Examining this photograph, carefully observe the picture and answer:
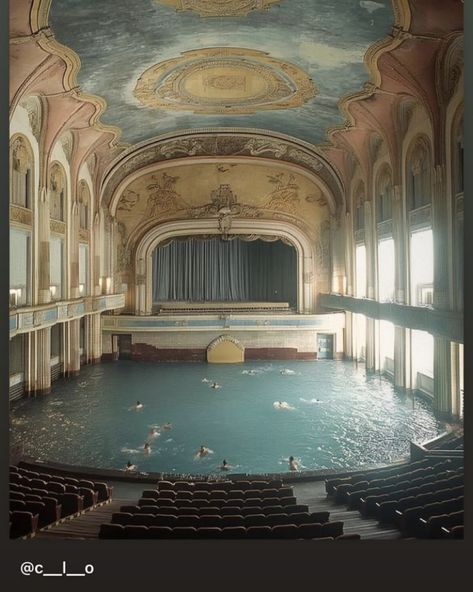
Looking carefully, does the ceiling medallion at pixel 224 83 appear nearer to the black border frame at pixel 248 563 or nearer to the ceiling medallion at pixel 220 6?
the ceiling medallion at pixel 220 6

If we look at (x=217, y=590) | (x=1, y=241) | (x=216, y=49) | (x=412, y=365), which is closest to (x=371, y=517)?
(x=217, y=590)

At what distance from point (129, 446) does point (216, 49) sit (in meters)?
8.14

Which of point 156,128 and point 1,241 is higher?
point 156,128

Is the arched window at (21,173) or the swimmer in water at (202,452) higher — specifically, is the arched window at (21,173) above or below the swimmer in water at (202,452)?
above

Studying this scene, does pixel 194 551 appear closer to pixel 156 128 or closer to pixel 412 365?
pixel 412 365

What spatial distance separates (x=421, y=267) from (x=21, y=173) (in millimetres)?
9831

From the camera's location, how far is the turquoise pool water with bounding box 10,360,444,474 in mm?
8539

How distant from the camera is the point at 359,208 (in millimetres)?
16766

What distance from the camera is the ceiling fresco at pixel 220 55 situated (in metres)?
8.30

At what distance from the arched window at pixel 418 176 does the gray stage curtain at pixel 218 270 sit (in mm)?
10168

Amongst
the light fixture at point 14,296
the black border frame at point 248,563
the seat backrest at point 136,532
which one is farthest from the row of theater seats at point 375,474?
the light fixture at point 14,296

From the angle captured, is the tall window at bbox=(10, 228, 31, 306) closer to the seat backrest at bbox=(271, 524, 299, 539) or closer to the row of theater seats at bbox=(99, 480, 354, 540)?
the row of theater seats at bbox=(99, 480, 354, 540)

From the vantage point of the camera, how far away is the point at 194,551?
13.9ft

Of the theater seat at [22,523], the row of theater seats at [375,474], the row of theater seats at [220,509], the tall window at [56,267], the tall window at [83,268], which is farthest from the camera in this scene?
the tall window at [83,268]
